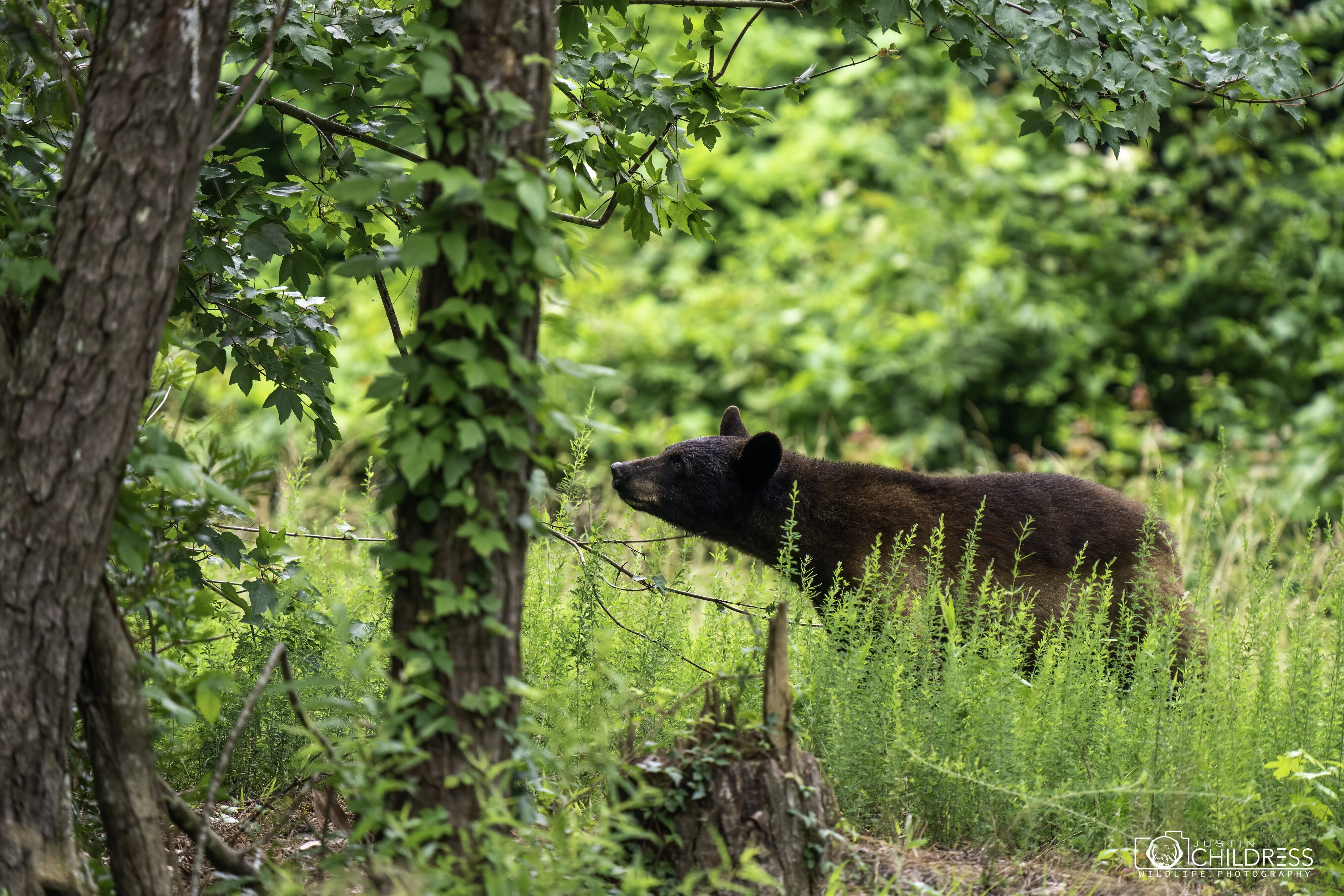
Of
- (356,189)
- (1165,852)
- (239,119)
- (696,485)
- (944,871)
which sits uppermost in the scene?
(239,119)

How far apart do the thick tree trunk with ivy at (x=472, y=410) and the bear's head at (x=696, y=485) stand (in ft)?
9.91

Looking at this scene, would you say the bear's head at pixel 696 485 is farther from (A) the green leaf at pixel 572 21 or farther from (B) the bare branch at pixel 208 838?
(B) the bare branch at pixel 208 838

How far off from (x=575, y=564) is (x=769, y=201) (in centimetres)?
835

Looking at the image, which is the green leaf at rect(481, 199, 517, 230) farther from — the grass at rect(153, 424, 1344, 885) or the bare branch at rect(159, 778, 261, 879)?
the bare branch at rect(159, 778, 261, 879)

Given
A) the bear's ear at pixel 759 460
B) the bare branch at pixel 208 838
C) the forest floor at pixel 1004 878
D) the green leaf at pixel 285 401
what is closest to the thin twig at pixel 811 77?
the green leaf at pixel 285 401

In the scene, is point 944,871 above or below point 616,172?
below

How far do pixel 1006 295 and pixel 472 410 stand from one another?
873 cm

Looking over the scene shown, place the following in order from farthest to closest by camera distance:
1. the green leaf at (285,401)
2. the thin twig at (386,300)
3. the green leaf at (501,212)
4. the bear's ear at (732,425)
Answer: the bear's ear at (732,425), the green leaf at (285,401), the thin twig at (386,300), the green leaf at (501,212)

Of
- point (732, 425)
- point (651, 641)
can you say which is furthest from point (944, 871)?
point (732, 425)

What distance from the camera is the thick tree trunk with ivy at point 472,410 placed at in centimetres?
238

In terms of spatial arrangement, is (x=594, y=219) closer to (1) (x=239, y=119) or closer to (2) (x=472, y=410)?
(1) (x=239, y=119)

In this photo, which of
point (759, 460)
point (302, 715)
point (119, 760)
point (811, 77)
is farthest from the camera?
point (759, 460)

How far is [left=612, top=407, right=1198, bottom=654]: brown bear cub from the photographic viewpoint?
16.5ft

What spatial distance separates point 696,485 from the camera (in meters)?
5.58
